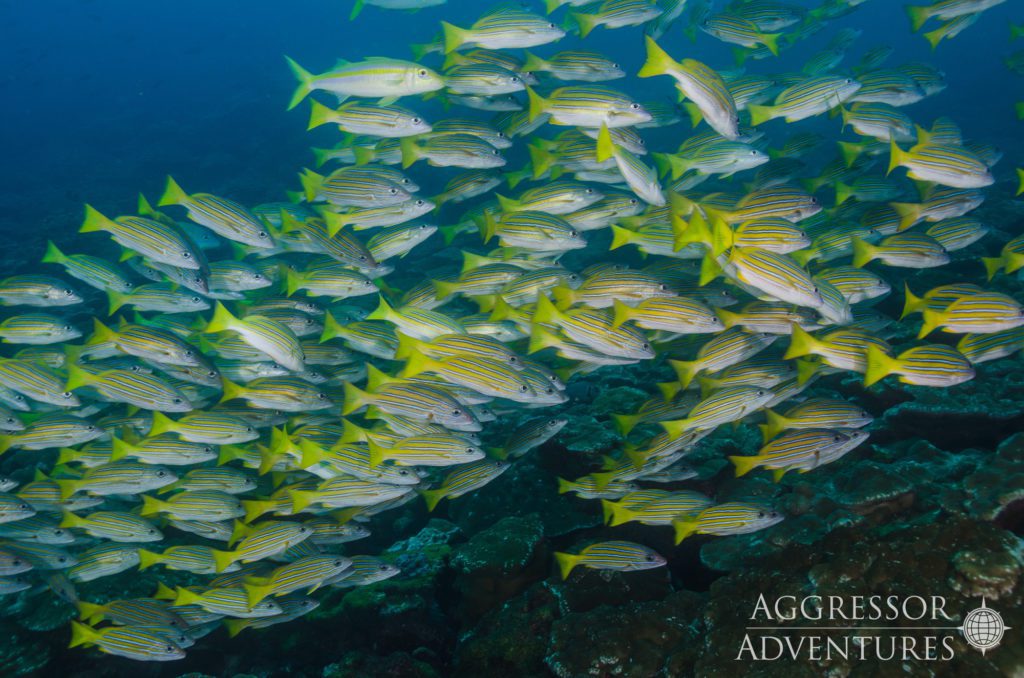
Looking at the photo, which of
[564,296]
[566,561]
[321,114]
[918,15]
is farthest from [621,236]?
[918,15]

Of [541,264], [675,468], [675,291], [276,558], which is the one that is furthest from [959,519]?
[276,558]

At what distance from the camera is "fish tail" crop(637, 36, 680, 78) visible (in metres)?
4.06

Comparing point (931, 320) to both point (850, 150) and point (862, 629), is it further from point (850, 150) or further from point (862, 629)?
point (850, 150)

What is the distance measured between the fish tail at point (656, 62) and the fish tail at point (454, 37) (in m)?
2.07

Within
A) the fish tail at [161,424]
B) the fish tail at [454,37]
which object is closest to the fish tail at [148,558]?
the fish tail at [161,424]

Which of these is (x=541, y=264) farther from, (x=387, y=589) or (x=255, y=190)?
(x=255, y=190)

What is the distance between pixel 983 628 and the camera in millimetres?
2973

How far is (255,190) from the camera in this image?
60.7ft

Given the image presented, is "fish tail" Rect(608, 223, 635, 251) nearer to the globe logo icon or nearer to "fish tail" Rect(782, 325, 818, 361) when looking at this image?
"fish tail" Rect(782, 325, 818, 361)

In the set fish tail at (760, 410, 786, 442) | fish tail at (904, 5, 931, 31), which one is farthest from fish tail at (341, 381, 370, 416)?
fish tail at (904, 5, 931, 31)

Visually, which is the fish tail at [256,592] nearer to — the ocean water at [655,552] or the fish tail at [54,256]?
the ocean water at [655,552]

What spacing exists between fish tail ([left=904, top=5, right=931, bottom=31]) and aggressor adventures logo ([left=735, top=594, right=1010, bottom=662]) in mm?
6105

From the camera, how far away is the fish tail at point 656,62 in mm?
4062

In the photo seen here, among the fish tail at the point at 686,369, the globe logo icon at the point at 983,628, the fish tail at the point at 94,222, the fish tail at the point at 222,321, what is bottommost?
the globe logo icon at the point at 983,628
